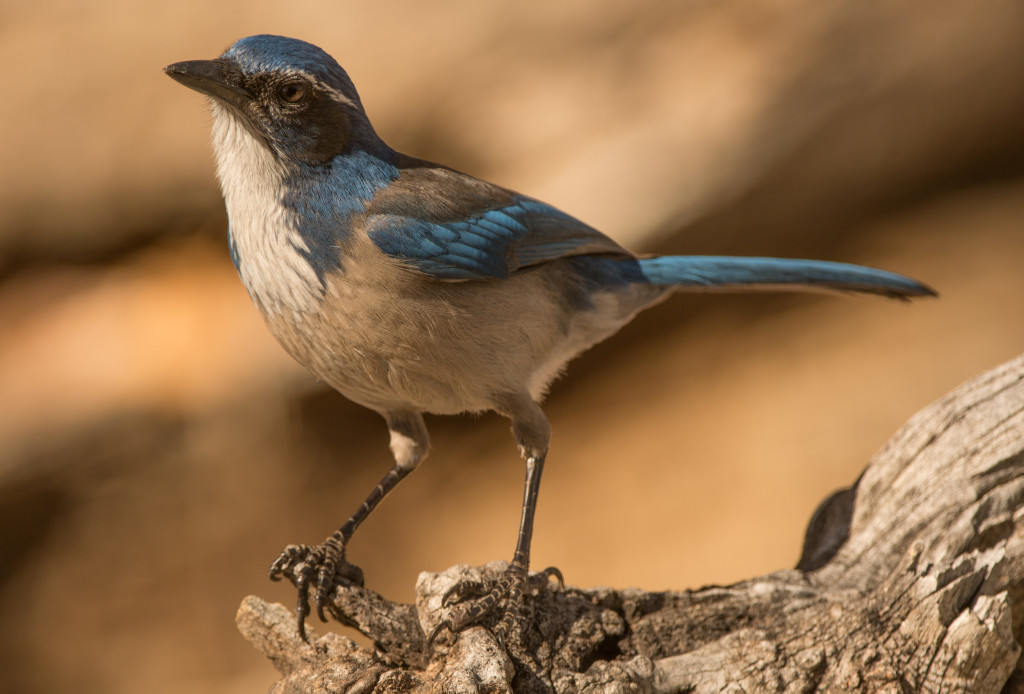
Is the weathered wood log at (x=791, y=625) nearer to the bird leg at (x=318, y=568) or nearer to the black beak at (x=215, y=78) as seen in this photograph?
the bird leg at (x=318, y=568)

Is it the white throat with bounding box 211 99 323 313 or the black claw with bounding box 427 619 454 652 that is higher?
the white throat with bounding box 211 99 323 313

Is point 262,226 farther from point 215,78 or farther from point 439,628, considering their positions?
point 439,628

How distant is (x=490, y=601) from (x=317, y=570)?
76cm

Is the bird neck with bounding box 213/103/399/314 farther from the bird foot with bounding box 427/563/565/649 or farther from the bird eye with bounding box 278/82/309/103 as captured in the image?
the bird foot with bounding box 427/563/565/649

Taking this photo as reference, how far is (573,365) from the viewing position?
7.87 m

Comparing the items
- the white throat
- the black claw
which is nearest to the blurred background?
the white throat

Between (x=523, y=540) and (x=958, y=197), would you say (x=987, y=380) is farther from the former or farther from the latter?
(x=958, y=197)

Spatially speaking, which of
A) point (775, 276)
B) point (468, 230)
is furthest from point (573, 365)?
point (468, 230)

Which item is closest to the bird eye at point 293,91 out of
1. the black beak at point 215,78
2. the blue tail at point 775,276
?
the black beak at point 215,78

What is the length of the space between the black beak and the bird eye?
0.12 metres

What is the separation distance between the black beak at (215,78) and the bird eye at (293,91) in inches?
4.7

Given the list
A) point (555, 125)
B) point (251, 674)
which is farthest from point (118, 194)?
point (251, 674)

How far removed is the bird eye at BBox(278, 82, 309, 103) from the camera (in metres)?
3.41

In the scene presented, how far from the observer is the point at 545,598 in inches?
136
